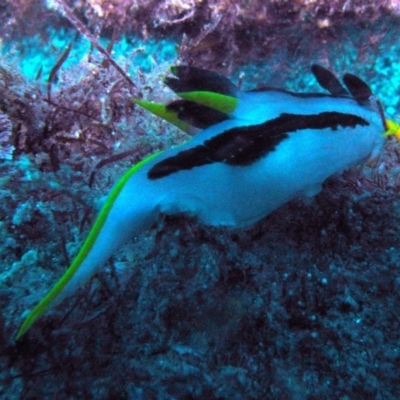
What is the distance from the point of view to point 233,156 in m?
1.63

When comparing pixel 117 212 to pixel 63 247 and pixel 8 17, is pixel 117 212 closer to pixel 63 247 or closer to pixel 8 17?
pixel 63 247

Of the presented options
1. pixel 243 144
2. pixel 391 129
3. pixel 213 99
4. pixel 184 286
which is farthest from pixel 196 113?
pixel 391 129

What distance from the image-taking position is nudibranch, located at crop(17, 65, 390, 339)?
155 cm

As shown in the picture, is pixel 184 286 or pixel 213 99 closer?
pixel 184 286

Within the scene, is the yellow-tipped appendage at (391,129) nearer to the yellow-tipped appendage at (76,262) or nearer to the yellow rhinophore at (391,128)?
the yellow rhinophore at (391,128)

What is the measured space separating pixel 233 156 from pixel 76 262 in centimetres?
79

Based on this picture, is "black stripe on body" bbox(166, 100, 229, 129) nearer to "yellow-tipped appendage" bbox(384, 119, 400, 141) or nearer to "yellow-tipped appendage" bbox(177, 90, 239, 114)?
"yellow-tipped appendage" bbox(177, 90, 239, 114)

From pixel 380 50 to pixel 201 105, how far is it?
2.73m

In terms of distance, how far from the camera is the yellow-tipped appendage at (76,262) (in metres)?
1.26

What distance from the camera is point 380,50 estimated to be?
3547 mm

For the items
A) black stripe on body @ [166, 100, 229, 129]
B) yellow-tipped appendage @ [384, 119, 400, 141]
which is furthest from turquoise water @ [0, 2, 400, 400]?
yellow-tipped appendage @ [384, 119, 400, 141]

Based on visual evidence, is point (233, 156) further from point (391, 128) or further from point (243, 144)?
point (391, 128)

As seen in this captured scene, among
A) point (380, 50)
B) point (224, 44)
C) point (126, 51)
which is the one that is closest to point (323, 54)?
point (380, 50)

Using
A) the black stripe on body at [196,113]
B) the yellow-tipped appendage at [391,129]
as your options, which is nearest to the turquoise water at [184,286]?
the black stripe on body at [196,113]
